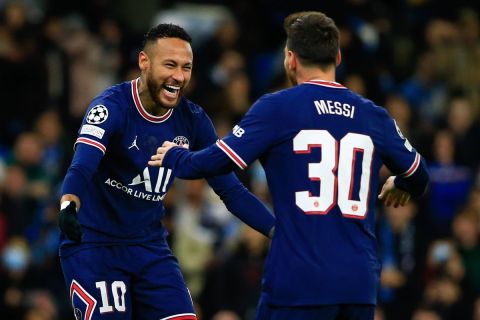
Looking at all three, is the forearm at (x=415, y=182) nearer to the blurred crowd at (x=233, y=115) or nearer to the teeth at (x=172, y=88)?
the teeth at (x=172, y=88)

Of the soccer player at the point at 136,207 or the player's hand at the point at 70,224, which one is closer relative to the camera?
the player's hand at the point at 70,224

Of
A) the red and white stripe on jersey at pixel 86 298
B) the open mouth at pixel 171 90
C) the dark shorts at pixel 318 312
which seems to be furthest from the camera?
the open mouth at pixel 171 90

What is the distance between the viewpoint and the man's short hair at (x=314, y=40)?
6.21m

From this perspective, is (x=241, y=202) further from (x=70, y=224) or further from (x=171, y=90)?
(x=70, y=224)

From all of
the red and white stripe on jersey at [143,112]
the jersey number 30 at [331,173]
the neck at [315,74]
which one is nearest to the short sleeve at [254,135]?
the jersey number 30 at [331,173]

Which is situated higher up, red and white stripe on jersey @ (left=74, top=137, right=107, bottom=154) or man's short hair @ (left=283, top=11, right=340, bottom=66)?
man's short hair @ (left=283, top=11, right=340, bottom=66)

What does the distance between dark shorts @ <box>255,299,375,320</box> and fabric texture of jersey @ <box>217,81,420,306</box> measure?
4 centimetres

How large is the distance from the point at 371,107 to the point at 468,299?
6.18 metres

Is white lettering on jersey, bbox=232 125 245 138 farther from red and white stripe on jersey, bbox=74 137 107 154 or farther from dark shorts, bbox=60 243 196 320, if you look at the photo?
dark shorts, bbox=60 243 196 320

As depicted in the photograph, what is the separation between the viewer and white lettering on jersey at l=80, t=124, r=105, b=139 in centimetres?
687

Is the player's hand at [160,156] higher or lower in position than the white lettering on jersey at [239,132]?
lower

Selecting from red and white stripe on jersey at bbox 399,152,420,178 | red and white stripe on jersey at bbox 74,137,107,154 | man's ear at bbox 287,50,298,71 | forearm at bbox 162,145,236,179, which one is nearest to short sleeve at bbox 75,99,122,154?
red and white stripe on jersey at bbox 74,137,107,154

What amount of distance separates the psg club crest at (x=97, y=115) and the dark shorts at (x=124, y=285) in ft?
2.53

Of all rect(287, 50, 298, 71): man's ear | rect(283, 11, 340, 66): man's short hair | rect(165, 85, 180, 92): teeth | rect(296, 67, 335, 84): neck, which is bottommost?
rect(165, 85, 180, 92): teeth
